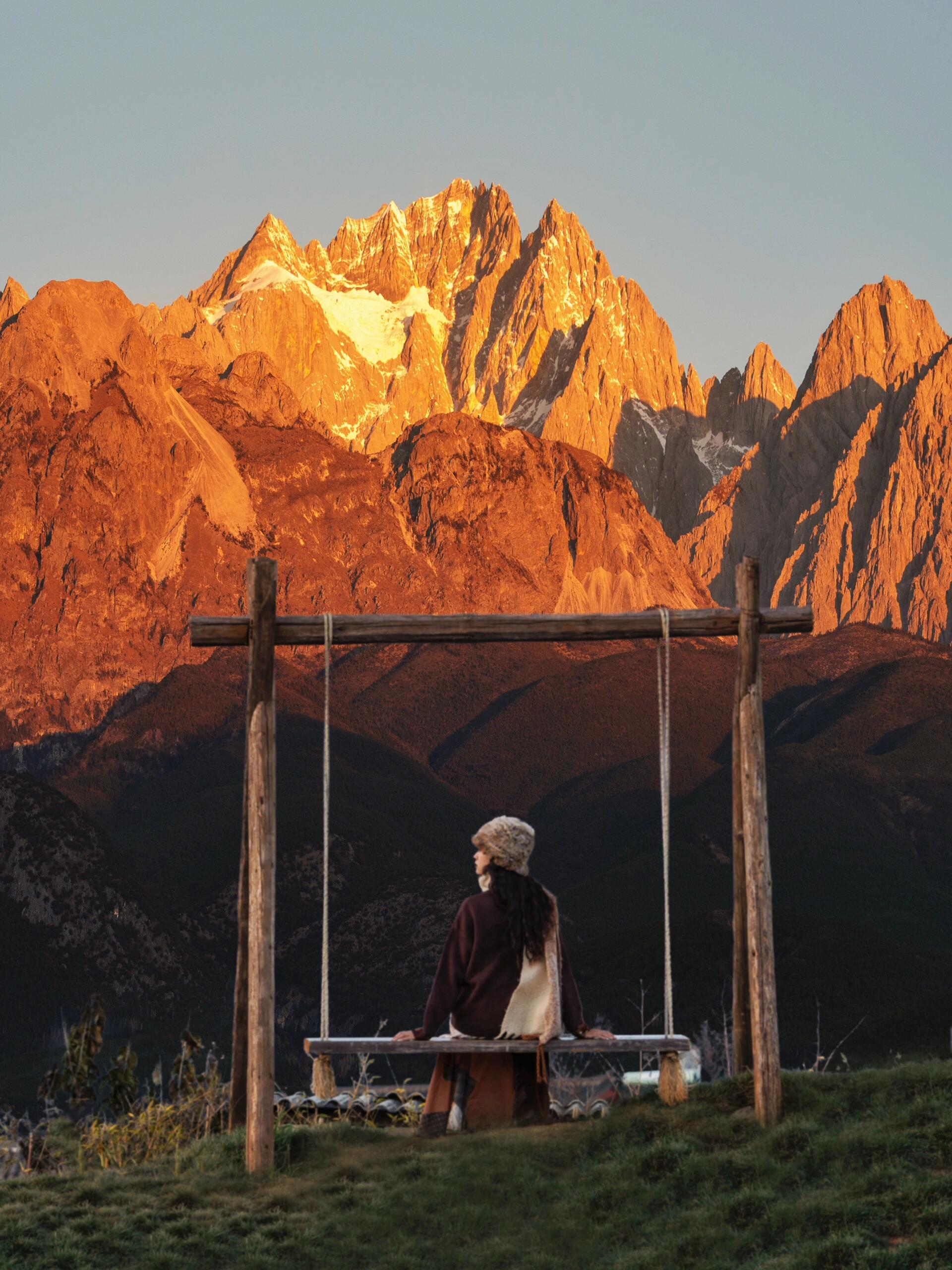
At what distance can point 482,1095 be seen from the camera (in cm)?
843

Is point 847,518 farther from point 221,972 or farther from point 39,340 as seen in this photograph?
point 221,972

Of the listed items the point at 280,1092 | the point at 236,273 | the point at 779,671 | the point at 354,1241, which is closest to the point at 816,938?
the point at 280,1092

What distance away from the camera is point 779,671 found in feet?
243

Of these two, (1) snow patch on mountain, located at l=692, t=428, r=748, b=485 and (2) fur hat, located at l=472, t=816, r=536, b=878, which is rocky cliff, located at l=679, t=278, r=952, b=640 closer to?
(1) snow patch on mountain, located at l=692, t=428, r=748, b=485

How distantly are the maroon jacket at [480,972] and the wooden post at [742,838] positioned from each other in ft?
3.46

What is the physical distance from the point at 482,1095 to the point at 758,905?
1832 mm

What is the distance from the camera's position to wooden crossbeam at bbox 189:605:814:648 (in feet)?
28.5

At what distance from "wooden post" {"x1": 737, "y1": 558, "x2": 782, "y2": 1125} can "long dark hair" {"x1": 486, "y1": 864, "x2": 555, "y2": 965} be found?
3.77ft

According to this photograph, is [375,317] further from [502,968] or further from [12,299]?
[502,968]

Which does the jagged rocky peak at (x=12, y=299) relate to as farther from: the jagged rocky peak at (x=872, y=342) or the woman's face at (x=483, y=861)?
the woman's face at (x=483, y=861)

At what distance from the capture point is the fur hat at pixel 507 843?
823cm

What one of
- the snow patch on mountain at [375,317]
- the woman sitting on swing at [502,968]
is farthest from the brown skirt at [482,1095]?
the snow patch on mountain at [375,317]

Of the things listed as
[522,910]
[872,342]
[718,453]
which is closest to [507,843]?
[522,910]

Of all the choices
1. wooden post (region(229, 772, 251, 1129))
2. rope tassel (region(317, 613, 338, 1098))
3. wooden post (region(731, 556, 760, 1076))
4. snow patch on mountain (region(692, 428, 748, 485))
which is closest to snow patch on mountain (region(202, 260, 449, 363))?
snow patch on mountain (region(692, 428, 748, 485))
